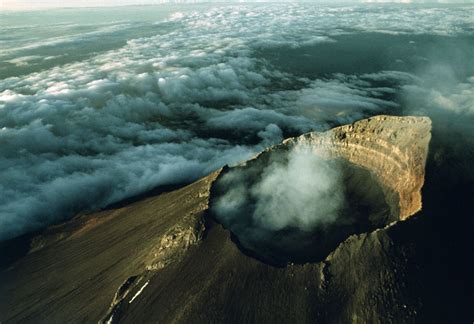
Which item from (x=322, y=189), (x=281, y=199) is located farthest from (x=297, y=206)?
(x=322, y=189)

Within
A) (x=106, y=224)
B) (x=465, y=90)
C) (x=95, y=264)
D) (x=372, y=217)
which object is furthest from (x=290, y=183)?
(x=465, y=90)

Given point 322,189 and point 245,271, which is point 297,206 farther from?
point 245,271

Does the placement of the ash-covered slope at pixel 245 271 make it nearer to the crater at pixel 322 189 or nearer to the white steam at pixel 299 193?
the crater at pixel 322 189

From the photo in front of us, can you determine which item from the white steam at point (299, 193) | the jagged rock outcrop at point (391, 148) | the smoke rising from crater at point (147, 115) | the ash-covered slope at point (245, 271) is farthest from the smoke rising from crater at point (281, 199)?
the jagged rock outcrop at point (391, 148)

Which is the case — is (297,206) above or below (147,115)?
above

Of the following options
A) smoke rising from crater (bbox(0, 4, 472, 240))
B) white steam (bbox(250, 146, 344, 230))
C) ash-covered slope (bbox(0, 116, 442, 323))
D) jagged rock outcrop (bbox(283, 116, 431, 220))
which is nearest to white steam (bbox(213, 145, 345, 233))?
white steam (bbox(250, 146, 344, 230))

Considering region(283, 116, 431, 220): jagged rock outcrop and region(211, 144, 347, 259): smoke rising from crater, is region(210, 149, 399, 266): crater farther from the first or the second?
region(283, 116, 431, 220): jagged rock outcrop

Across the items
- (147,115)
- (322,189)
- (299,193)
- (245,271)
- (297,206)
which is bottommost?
(147,115)

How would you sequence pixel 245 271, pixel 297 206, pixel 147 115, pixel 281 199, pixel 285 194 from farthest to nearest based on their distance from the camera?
1. pixel 147 115
2. pixel 285 194
3. pixel 281 199
4. pixel 297 206
5. pixel 245 271
